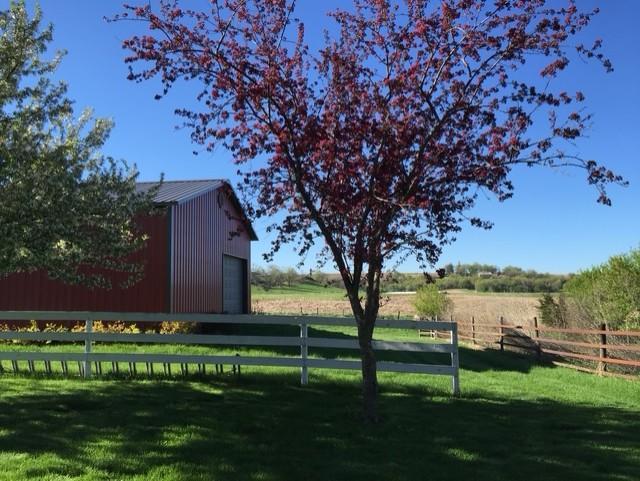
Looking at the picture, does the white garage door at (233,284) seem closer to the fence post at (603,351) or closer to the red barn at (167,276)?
the red barn at (167,276)

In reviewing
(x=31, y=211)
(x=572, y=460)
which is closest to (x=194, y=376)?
(x=31, y=211)

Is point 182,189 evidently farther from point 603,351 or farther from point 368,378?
point 368,378

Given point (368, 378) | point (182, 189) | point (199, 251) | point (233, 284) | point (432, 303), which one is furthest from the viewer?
point (432, 303)

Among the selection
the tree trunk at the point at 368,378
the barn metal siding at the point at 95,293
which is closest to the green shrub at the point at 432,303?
the barn metal siding at the point at 95,293

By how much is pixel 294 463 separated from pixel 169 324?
1206 centimetres

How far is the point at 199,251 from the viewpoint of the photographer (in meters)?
19.8

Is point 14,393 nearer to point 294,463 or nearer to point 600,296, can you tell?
point 294,463

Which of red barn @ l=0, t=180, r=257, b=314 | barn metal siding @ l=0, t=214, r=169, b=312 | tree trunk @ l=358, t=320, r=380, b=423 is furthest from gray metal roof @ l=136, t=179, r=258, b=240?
tree trunk @ l=358, t=320, r=380, b=423

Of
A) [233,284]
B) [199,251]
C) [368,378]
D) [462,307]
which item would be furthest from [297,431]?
[462,307]

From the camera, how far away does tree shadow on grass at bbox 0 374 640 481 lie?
5.29 m

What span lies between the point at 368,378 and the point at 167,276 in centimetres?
1125

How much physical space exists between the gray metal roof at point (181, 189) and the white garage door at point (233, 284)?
3213mm

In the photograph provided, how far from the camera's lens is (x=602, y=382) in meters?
12.6

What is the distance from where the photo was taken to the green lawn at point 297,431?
17.4ft
